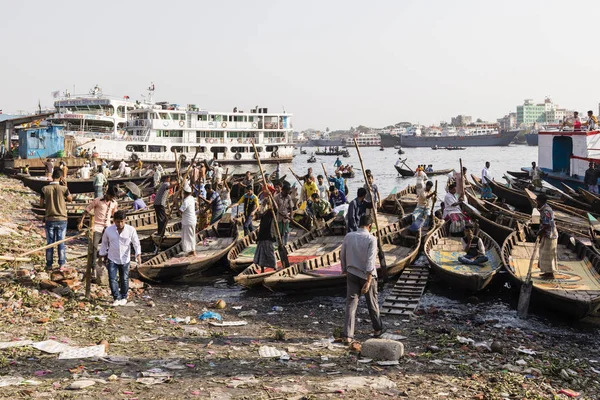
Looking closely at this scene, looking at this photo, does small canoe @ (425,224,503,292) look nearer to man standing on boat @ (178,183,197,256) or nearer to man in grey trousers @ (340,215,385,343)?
man in grey trousers @ (340,215,385,343)

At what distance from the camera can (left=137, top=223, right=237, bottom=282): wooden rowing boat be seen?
1183 cm

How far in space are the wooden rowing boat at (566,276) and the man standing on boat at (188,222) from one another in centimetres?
706

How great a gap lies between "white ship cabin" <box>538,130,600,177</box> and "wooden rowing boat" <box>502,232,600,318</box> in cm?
1509

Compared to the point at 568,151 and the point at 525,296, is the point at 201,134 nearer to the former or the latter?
the point at 568,151

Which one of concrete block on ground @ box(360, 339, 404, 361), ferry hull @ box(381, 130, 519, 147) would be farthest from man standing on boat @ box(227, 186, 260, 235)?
ferry hull @ box(381, 130, 519, 147)

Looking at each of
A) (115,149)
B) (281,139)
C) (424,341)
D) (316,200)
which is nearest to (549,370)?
(424,341)

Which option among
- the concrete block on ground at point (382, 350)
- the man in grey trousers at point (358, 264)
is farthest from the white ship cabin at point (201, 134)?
the concrete block on ground at point (382, 350)

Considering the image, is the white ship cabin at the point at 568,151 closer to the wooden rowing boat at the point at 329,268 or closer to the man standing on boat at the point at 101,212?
the wooden rowing boat at the point at 329,268

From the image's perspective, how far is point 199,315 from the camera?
9672mm

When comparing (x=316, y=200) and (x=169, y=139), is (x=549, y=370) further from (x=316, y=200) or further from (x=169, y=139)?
(x=169, y=139)

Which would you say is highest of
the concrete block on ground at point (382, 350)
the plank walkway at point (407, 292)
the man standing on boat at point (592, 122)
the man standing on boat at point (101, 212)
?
the man standing on boat at point (592, 122)

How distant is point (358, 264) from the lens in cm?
737

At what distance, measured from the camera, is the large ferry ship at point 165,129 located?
52125mm

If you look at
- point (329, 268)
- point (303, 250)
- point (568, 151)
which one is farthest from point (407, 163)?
point (329, 268)
